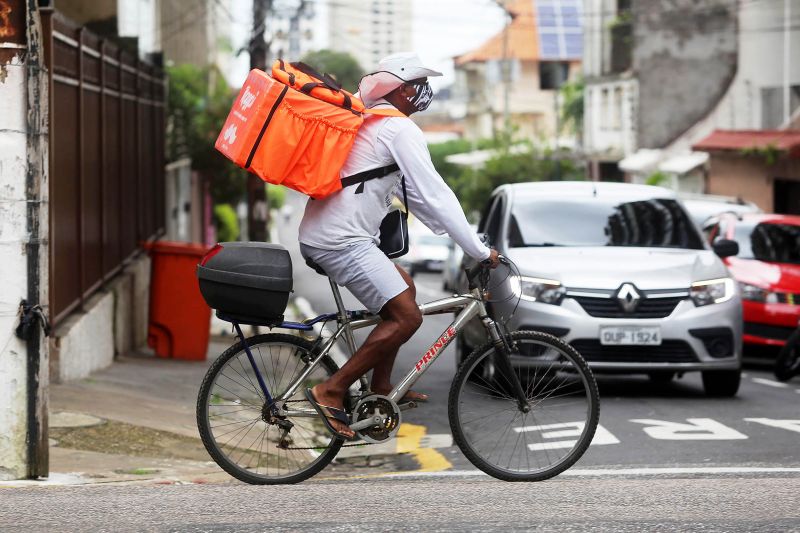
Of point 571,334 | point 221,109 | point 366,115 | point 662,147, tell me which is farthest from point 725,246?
point 662,147

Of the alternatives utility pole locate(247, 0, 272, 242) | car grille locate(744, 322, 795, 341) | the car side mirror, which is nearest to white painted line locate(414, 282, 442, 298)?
utility pole locate(247, 0, 272, 242)

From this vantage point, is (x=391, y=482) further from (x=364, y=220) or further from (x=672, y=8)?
(x=672, y=8)

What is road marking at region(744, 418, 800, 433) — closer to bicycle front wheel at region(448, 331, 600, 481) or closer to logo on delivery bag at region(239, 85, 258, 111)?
bicycle front wheel at region(448, 331, 600, 481)

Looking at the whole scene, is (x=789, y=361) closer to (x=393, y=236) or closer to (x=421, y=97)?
(x=393, y=236)

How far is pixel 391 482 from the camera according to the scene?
699cm

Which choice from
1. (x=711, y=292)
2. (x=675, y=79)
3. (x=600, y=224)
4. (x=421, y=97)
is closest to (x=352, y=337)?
(x=421, y=97)

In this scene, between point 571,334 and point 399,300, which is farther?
point 571,334

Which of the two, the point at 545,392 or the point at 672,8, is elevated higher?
the point at 672,8

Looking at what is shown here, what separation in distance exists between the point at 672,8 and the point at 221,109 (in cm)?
2238

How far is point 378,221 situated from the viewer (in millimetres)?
6461

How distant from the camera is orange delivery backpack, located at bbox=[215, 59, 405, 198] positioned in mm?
6203

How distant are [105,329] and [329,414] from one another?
24.9 ft

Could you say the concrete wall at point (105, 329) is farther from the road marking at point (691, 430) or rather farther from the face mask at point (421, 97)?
the face mask at point (421, 97)

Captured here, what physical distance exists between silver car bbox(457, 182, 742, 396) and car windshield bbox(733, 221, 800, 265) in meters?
3.86
